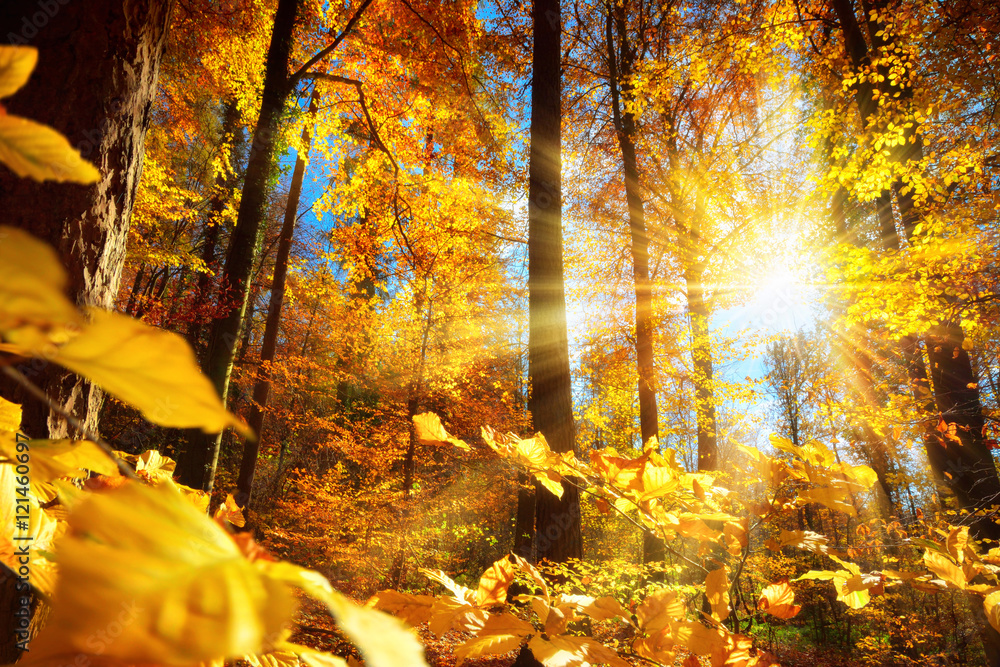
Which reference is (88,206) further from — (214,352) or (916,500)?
(916,500)

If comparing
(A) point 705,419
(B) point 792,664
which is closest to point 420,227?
(A) point 705,419

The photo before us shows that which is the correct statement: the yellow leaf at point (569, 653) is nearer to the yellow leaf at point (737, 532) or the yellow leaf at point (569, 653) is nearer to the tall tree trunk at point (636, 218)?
the yellow leaf at point (737, 532)

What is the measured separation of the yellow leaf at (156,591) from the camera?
0.18 metres

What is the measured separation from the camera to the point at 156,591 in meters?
0.18

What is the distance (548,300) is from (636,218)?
5.56 meters

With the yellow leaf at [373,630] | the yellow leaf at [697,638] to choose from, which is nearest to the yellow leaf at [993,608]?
the yellow leaf at [697,638]

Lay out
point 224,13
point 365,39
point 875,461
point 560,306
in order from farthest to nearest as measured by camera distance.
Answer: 1. point 875,461
2. point 365,39
3. point 224,13
4. point 560,306

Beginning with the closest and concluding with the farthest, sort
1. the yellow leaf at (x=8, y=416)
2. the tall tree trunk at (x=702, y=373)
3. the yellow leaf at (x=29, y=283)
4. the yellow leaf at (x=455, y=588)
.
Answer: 1. the yellow leaf at (x=29, y=283)
2. the yellow leaf at (x=8, y=416)
3. the yellow leaf at (x=455, y=588)
4. the tall tree trunk at (x=702, y=373)

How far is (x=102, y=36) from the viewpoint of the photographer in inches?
40.1

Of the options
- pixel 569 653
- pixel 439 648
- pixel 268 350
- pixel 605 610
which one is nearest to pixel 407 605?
pixel 569 653

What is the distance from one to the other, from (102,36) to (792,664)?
11625 mm

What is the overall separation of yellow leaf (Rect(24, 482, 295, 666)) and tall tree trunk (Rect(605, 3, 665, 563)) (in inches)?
293

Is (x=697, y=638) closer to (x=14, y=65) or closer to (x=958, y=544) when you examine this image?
(x=958, y=544)

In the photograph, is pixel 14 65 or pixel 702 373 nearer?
pixel 14 65
